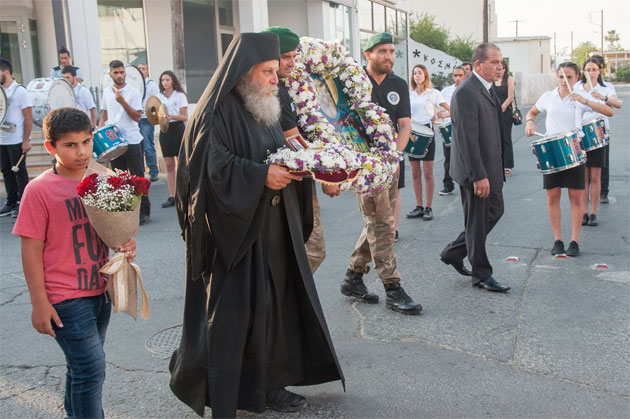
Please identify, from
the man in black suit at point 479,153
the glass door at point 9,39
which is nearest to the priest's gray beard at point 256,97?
the man in black suit at point 479,153

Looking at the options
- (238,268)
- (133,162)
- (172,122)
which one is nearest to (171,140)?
(172,122)

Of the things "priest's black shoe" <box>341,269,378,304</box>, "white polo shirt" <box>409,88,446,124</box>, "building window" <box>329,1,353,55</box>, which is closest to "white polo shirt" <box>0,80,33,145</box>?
"white polo shirt" <box>409,88,446,124</box>

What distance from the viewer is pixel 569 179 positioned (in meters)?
6.92

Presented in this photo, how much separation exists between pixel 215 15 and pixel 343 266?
15.5 metres

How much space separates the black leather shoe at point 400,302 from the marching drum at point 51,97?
24.8 feet

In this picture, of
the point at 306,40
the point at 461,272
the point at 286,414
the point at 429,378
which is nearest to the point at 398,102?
the point at 306,40

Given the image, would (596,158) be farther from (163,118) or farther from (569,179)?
(163,118)

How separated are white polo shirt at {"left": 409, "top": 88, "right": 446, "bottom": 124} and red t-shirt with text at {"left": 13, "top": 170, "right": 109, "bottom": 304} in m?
7.48

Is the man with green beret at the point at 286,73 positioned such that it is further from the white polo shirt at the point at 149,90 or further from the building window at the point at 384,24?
the building window at the point at 384,24

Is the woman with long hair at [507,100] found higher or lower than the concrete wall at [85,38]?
lower

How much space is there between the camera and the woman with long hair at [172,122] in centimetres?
1002

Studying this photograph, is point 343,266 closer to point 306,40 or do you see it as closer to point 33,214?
point 306,40

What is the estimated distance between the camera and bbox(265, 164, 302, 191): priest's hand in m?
3.30

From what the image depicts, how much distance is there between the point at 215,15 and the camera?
20328mm
